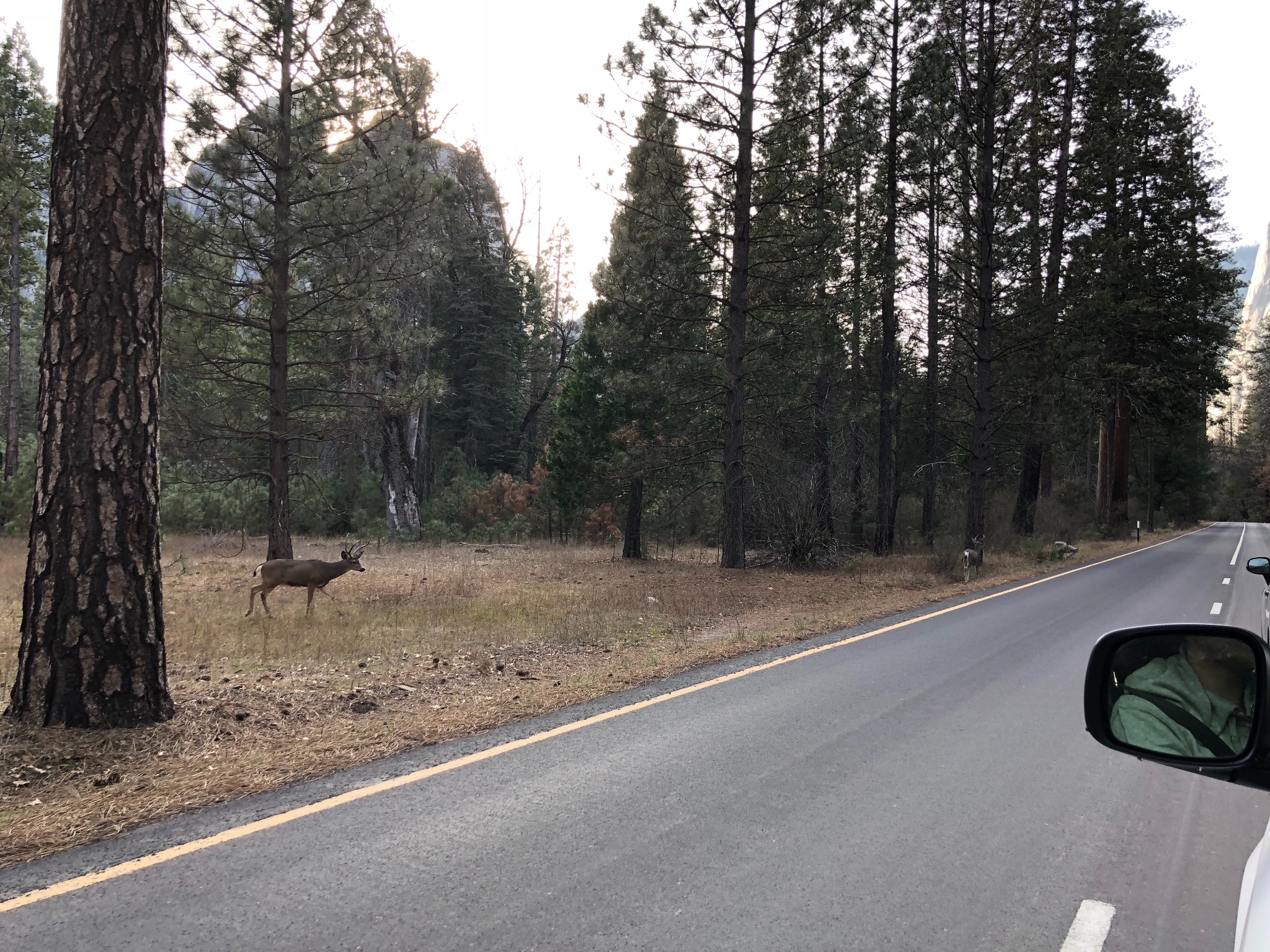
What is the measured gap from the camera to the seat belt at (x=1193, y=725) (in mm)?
1858

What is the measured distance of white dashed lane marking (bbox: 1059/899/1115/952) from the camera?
2891 mm

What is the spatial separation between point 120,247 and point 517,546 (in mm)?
22411

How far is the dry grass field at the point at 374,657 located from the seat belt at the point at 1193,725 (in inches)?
176

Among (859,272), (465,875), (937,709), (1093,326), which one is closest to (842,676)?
(937,709)

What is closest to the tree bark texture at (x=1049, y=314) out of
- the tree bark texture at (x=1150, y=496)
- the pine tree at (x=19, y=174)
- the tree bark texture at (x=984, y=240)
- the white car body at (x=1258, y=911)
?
the tree bark texture at (x=984, y=240)

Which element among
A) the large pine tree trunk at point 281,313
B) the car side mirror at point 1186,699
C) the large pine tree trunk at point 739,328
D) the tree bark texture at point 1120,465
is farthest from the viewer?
the tree bark texture at point 1120,465

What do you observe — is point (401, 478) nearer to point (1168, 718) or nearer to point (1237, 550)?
point (1168, 718)

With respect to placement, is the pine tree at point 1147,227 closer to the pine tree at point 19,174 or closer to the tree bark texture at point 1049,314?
the tree bark texture at point 1049,314

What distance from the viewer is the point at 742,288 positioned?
17.5m

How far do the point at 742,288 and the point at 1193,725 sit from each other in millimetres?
16311

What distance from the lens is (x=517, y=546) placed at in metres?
27.5

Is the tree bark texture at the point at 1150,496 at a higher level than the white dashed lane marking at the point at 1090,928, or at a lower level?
higher

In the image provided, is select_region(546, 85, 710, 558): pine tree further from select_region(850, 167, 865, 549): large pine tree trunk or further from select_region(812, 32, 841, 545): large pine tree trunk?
select_region(850, 167, 865, 549): large pine tree trunk

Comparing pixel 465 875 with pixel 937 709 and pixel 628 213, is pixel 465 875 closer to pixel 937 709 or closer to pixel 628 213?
pixel 937 709
